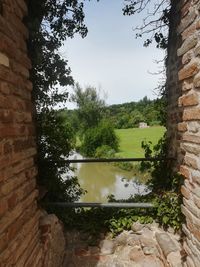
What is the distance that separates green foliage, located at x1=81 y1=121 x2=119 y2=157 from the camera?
20938 millimetres

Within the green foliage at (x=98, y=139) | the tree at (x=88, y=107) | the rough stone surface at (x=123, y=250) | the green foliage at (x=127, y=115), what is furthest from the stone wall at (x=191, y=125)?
the green foliage at (x=127, y=115)

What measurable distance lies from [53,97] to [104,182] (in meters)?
8.74

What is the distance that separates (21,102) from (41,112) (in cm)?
165

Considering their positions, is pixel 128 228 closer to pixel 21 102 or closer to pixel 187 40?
pixel 21 102

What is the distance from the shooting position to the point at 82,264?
9.50 ft

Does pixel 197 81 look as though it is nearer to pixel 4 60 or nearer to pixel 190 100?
pixel 190 100

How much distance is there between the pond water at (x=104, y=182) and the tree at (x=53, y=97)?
3.74m

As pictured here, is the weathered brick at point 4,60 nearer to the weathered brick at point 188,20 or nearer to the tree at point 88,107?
the weathered brick at point 188,20

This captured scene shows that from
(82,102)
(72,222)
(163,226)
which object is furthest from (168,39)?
(82,102)

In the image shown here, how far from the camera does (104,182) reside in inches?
482

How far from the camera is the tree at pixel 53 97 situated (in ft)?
11.9

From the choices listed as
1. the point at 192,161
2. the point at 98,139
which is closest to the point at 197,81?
the point at 192,161

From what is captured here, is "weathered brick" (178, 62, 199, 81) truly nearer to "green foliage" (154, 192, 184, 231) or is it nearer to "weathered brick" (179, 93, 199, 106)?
"weathered brick" (179, 93, 199, 106)

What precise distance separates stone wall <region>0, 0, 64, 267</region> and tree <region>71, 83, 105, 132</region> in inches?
815
